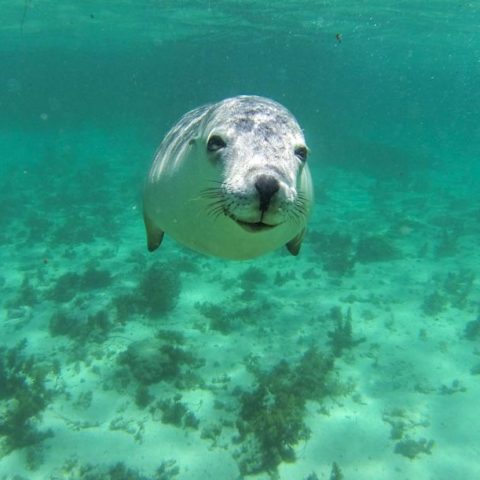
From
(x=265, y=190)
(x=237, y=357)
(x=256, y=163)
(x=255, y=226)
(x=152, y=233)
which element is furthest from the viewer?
(x=237, y=357)

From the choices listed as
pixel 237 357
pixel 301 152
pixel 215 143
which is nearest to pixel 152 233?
pixel 215 143

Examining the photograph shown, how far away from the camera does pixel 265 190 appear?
2.25 metres

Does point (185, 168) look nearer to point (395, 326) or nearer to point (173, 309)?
point (173, 309)

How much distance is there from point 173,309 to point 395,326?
4055 mm

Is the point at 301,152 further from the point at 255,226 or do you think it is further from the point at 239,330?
the point at 239,330

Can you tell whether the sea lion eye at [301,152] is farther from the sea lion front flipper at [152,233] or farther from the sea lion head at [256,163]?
the sea lion front flipper at [152,233]

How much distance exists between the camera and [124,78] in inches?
3174

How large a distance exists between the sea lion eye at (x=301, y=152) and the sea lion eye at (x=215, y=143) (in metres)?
0.45

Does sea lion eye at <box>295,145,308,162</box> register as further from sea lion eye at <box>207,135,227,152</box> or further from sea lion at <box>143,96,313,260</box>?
sea lion eye at <box>207,135,227,152</box>

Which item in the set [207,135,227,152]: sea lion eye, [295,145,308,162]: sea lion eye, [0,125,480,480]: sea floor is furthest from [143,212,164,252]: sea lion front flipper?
[0,125,480,480]: sea floor

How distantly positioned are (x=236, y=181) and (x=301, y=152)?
0.71 meters

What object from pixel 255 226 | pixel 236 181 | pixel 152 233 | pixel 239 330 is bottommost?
pixel 239 330

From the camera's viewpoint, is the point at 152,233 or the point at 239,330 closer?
the point at 152,233

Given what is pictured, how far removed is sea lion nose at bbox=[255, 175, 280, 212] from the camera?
2248mm
